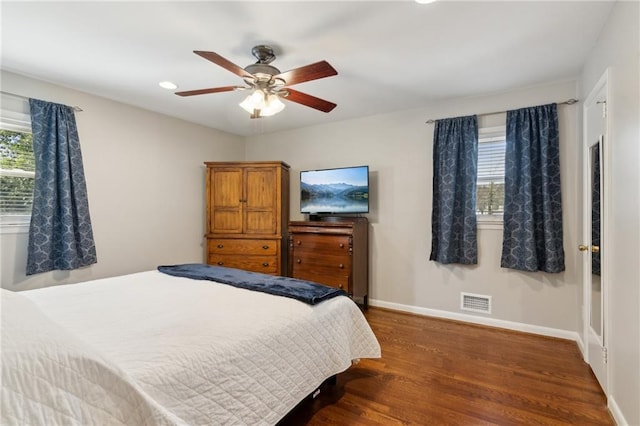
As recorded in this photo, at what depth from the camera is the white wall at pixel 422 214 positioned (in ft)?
9.61

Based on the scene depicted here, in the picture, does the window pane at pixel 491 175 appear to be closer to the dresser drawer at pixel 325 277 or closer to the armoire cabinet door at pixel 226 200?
the dresser drawer at pixel 325 277

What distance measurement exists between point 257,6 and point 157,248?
306 cm

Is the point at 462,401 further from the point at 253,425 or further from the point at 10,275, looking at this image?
the point at 10,275

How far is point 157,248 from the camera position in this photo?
12.5 feet

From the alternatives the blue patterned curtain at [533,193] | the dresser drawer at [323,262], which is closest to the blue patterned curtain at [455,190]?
the blue patterned curtain at [533,193]

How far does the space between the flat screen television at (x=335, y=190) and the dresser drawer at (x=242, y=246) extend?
0.66 m

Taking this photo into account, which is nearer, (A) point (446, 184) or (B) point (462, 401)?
(B) point (462, 401)

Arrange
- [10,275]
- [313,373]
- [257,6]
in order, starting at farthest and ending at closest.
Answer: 1. [10,275]
2. [257,6]
3. [313,373]

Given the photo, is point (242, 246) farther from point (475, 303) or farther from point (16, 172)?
point (475, 303)

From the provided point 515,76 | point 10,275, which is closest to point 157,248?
point 10,275

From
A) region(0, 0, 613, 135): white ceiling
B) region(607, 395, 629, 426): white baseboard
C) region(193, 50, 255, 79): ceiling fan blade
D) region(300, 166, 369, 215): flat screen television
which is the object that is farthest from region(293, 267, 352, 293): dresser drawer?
region(193, 50, 255, 79): ceiling fan blade

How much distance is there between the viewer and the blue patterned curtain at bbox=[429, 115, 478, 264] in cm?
326

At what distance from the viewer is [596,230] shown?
7.46 ft

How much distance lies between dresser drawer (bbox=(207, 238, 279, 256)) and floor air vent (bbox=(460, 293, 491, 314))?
2291 mm
